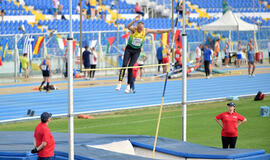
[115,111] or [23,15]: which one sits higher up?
[23,15]

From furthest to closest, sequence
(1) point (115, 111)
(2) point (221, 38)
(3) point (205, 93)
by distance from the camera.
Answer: (2) point (221, 38), (3) point (205, 93), (1) point (115, 111)

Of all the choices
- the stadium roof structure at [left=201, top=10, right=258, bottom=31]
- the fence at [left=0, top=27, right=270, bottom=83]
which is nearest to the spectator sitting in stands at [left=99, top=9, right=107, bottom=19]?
the fence at [left=0, top=27, right=270, bottom=83]

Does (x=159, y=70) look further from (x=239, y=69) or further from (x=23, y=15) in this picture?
(x=23, y=15)

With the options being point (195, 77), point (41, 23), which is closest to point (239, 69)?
point (195, 77)

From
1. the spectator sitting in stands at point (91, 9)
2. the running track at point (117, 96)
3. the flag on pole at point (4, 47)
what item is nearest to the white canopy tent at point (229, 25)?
the running track at point (117, 96)

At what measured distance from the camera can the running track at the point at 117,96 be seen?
56.9ft

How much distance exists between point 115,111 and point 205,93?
5.04m

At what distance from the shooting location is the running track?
683 inches

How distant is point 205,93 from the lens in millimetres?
20781

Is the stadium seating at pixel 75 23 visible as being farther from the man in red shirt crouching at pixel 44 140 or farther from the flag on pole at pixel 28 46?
the man in red shirt crouching at pixel 44 140

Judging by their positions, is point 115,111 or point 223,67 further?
point 223,67

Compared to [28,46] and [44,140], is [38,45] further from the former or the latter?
[44,140]

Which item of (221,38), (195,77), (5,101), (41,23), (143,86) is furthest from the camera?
(221,38)

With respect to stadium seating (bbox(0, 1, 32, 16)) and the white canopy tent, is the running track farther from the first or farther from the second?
stadium seating (bbox(0, 1, 32, 16))
